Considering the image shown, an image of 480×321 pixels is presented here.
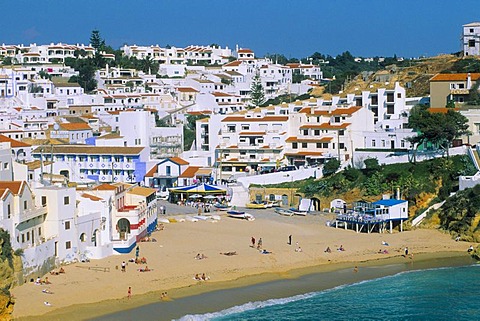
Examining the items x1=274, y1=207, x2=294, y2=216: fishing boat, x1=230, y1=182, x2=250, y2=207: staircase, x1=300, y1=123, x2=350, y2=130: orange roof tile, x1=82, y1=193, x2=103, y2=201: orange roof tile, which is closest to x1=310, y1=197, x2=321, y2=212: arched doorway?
x1=274, y1=207, x2=294, y2=216: fishing boat

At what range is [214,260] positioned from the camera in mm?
34219

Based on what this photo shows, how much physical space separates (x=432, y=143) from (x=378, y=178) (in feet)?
13.3

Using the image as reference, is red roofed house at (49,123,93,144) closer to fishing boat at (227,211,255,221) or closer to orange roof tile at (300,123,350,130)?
orange roof tile at (300,123,350,130)

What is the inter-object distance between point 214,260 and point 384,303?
746 centimetres

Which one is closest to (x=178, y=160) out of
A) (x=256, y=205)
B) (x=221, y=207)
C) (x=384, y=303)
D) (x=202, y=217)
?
(x=221, y=207)

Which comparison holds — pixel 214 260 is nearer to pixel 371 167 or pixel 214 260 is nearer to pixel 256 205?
pixel 256 205

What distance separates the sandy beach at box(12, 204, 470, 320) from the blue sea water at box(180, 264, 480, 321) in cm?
247

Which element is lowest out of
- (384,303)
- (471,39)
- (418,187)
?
(384,303)

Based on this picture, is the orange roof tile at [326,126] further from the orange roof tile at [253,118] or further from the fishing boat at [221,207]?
the fishing boat at [221,207]

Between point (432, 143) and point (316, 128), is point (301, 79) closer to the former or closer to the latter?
point (316, 128)

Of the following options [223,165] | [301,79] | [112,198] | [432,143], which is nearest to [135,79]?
[301,79]

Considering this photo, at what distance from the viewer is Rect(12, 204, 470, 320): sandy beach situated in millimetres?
28547

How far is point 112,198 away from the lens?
1412 inches

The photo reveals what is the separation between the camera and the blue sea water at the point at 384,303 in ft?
91.8
